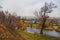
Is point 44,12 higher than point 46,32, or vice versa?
point 44,12

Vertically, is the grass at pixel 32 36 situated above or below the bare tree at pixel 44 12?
below

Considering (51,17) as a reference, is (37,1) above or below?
above

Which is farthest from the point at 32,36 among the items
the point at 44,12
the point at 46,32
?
the point at 44,12

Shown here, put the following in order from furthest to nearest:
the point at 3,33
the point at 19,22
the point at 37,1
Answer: the point at 37,1
the point at 19,22
the point at 3,33

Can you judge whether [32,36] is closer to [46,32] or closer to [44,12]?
[46,32]

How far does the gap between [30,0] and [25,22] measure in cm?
54

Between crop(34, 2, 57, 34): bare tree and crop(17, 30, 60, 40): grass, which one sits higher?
crop(34, 2, 57, 34): bare tree

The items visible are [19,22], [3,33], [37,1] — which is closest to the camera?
[3,33]

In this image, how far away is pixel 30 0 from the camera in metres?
3.51

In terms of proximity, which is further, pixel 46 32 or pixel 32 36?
pixel 46 32

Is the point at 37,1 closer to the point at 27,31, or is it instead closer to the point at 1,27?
the point at 27,31

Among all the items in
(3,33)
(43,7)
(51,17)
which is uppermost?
(43,7)

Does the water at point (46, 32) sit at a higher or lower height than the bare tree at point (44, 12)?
lower

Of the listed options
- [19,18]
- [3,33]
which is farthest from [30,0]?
[3,33]
